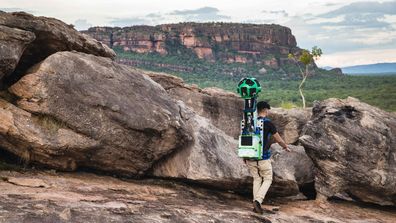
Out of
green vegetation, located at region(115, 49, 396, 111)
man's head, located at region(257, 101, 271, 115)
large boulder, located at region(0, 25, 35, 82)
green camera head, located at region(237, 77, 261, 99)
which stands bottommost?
man's head, located at region(257, 101, 271, 115)

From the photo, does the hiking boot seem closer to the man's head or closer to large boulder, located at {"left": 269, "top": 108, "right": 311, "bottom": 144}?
the man's head

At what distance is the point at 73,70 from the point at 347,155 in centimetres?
935

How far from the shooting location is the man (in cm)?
1254

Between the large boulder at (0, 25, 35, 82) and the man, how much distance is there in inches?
256

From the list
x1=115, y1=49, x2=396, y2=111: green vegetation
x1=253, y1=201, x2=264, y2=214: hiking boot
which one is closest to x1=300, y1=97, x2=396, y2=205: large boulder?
x1=253, y1=201, x2=264, y2=214: hiking boot

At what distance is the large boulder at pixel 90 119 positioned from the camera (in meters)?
12.0

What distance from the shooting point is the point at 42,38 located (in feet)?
43.3

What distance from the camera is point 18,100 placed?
40.2ft

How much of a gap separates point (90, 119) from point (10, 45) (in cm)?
278

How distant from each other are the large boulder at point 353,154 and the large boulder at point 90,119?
16.4 ft

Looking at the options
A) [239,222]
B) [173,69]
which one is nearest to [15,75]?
[239,222]

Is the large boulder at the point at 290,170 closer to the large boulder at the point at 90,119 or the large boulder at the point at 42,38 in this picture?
the large boulder at the point at 90,119

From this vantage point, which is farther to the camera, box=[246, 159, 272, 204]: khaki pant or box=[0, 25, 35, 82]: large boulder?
box=[246, 159, 272, 204]: khaki pant

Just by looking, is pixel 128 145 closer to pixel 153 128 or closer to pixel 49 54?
pixel 153 128
